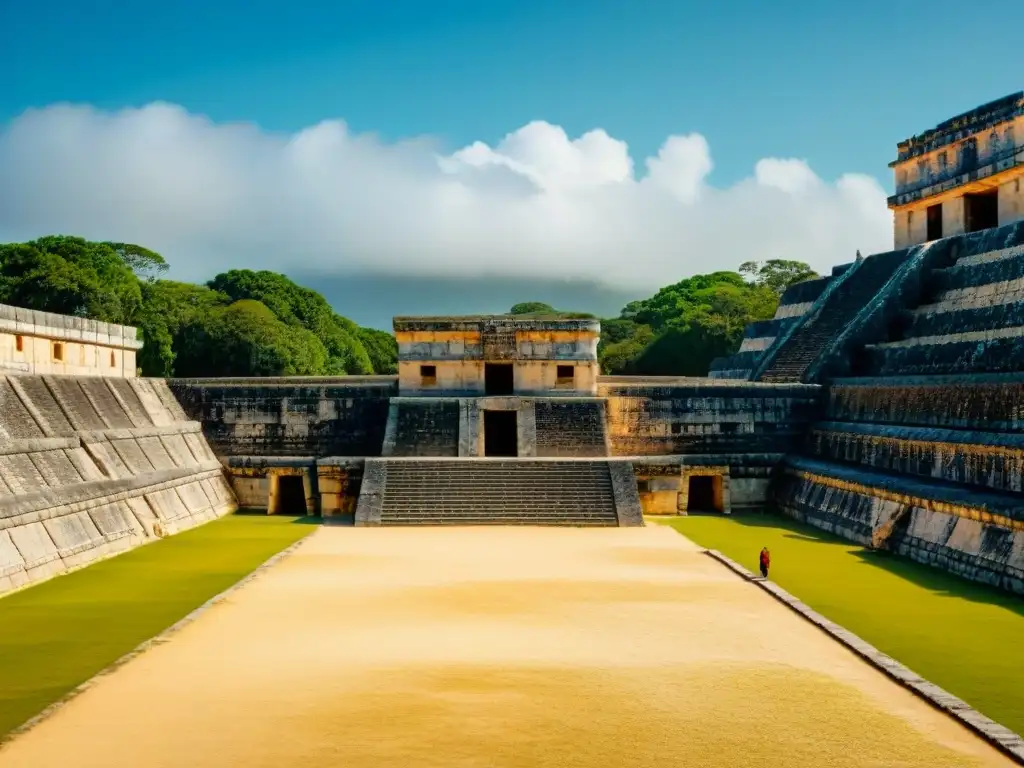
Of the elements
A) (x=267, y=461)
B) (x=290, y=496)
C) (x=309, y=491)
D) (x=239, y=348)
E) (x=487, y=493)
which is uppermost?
(x=239, y=348)

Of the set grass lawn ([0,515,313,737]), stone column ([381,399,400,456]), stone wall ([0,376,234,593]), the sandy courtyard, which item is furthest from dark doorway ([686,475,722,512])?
stone wall ([0,376,234,593])

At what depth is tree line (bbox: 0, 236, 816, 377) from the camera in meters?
34.6

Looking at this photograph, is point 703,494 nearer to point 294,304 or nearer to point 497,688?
point 497,688

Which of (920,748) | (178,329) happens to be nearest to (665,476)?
(920,748)

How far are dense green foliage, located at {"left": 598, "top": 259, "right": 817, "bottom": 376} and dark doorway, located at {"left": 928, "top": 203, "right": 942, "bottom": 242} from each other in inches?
557

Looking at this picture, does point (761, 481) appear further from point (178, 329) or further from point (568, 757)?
point (178, 329)

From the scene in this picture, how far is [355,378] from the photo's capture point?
25.9 metres

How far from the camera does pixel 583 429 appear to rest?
20.4 meters

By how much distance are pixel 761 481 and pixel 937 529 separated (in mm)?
6429

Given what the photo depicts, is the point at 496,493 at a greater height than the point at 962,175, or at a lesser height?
lesser

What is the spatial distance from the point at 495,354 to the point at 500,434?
227cm

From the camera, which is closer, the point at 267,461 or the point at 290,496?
the point at 267,461

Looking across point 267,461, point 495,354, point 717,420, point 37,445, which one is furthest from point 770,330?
point 37,445

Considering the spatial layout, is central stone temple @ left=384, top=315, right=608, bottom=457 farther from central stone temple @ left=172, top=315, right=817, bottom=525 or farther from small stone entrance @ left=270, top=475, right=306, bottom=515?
A: small stone entrance @ left=270, top=475, right=306, bottom=515
